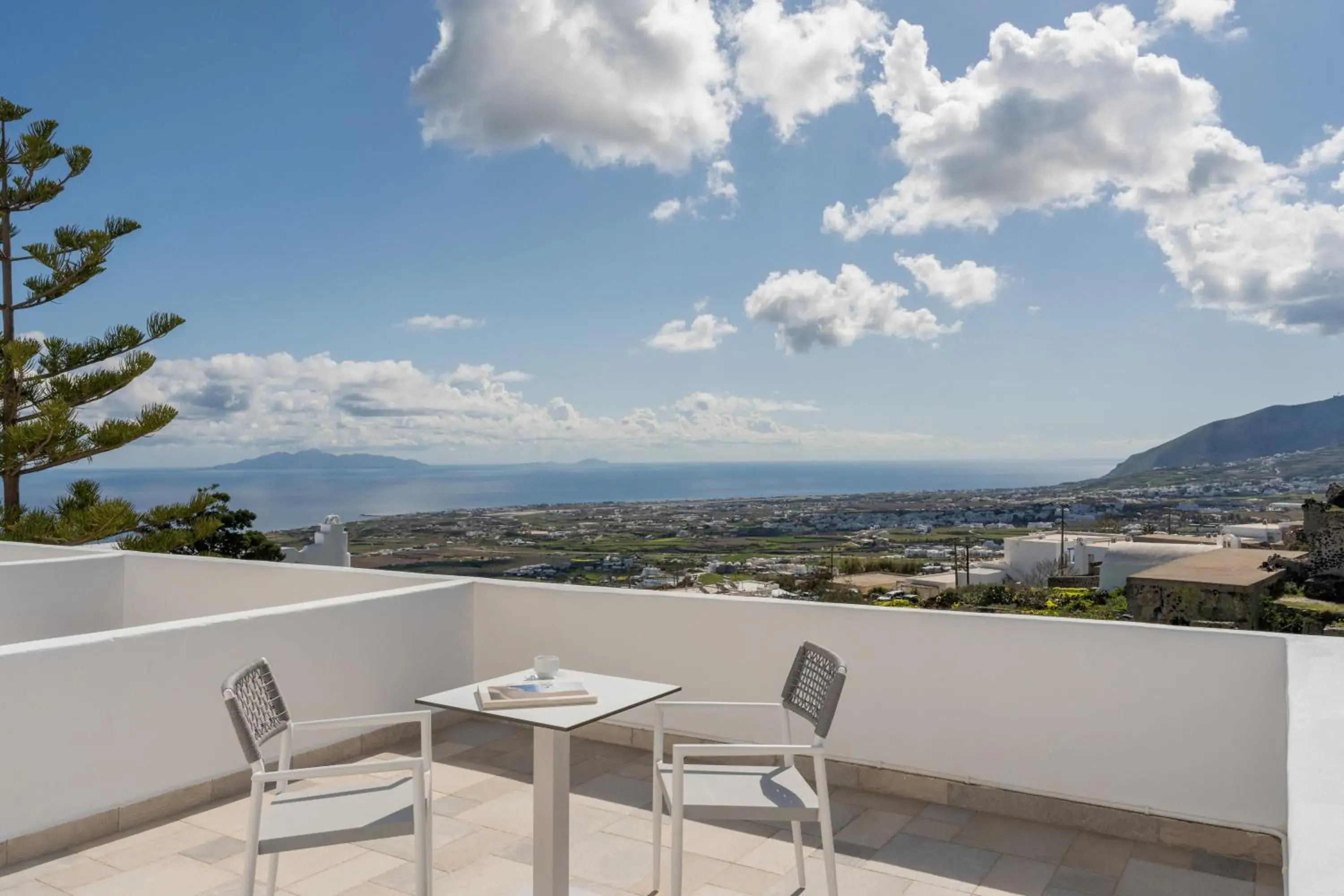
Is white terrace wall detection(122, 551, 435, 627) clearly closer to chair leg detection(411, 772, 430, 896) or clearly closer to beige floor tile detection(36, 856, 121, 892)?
beige floor tile detection(36, 856, 121, 892)

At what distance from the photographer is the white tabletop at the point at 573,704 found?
7.63 ft

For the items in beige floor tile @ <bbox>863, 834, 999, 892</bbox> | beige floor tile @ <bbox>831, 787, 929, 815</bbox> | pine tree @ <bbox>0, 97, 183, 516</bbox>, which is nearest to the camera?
beige floor tile @ <bbox>863, 834, 999, 892</bbox>

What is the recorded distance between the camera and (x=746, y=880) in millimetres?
2836

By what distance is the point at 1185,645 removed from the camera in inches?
124

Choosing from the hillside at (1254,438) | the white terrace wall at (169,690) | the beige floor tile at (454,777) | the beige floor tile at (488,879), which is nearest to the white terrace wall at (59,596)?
the white terrace wall at (169,690)

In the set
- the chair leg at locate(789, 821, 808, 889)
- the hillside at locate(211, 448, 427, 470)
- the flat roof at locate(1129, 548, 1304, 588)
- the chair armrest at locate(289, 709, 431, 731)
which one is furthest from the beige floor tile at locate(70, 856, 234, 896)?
the hillside at locate(211, 448, 427, 470)

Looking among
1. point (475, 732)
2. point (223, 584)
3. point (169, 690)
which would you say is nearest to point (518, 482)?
point (223, 584)

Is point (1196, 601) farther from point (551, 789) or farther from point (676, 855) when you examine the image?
point (551, 789)

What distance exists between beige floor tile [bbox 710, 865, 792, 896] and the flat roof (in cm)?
856

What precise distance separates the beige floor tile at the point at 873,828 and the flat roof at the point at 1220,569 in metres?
7.86

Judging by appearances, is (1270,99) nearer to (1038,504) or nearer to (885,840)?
(1038,504)

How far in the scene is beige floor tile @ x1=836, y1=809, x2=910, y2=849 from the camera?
3.15 metres

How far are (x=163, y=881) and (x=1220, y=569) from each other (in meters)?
11.2

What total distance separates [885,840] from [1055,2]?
12.5m
